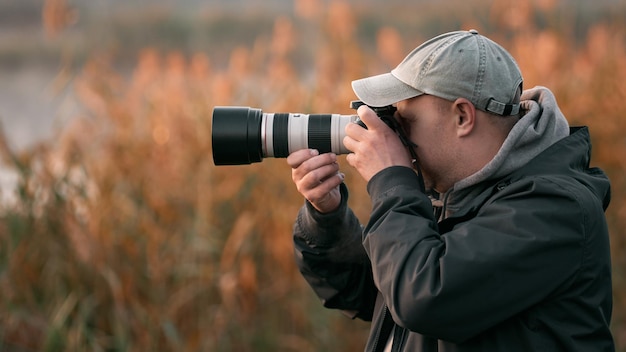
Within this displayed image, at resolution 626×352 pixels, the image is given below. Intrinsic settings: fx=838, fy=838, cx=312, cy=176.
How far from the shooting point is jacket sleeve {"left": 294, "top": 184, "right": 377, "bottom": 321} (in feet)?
6.77

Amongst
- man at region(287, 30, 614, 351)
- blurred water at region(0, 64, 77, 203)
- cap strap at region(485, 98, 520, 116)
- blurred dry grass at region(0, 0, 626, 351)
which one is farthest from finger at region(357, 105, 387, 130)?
blurred water at region(0, 64, 77, 203)

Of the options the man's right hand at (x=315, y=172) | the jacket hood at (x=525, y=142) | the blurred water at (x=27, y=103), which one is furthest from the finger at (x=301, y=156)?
the blurred water at (x=27, y=103)

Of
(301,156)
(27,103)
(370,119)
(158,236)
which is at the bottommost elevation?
(158,236)

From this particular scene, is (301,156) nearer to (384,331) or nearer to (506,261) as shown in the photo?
(384,331)

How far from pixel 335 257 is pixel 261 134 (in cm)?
36

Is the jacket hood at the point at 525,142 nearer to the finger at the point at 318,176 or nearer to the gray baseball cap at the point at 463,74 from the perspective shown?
the gray baseball cap at the point at 463,74

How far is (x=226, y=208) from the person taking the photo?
3.40m

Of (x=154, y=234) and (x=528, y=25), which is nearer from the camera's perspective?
(x=154, y=234)

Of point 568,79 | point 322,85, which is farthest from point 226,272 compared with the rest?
point 568,79

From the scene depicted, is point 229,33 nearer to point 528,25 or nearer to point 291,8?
point 291,8

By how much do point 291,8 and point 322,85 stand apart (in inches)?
216

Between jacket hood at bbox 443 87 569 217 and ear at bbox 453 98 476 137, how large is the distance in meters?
0.08

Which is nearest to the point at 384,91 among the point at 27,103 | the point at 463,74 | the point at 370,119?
the point at 370,119

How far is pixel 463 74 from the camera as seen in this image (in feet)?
5.59
